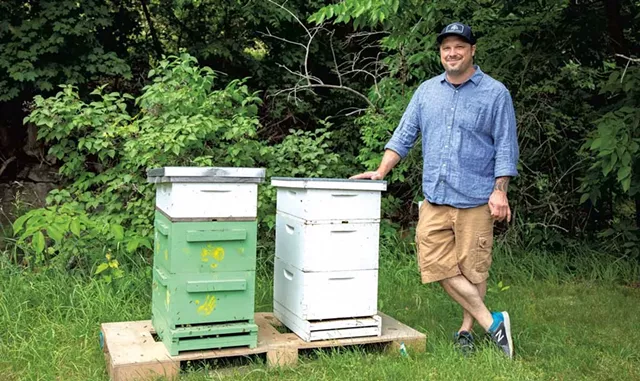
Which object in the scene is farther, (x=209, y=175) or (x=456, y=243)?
(x=456, y=243)

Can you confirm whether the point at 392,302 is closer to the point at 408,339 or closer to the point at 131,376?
the point at 408,339

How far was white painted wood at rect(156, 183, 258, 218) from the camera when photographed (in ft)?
10.7

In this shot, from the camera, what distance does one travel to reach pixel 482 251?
145 inches

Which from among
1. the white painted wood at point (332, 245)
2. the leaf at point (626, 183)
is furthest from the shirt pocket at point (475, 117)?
the leaf at point (626, 183)

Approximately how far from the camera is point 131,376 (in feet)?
10.4

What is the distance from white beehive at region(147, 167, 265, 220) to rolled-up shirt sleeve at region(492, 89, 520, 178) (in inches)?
53.8

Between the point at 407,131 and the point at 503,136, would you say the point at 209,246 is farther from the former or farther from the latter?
the point at 503,136

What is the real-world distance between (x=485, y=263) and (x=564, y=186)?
13.5 feet

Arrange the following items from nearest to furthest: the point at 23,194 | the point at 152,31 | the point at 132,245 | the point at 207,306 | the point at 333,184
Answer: the point at 207,306
the point at 333,184
the point at 132,245
the point at 23,194
the point at 152,31

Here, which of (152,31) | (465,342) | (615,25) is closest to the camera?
(465,342)

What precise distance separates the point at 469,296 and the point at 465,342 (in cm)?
29

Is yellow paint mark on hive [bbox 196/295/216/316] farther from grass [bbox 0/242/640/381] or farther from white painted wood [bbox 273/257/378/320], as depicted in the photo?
white painted wood [bbox 273/257/378/320]

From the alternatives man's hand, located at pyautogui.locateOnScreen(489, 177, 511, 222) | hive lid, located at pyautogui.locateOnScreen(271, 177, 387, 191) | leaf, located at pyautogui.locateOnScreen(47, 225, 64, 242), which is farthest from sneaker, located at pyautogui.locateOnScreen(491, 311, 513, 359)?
leaf, located at pyautogui.locateOnScreen(47, 225, 64, 242)

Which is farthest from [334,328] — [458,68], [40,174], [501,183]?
[40,174]
